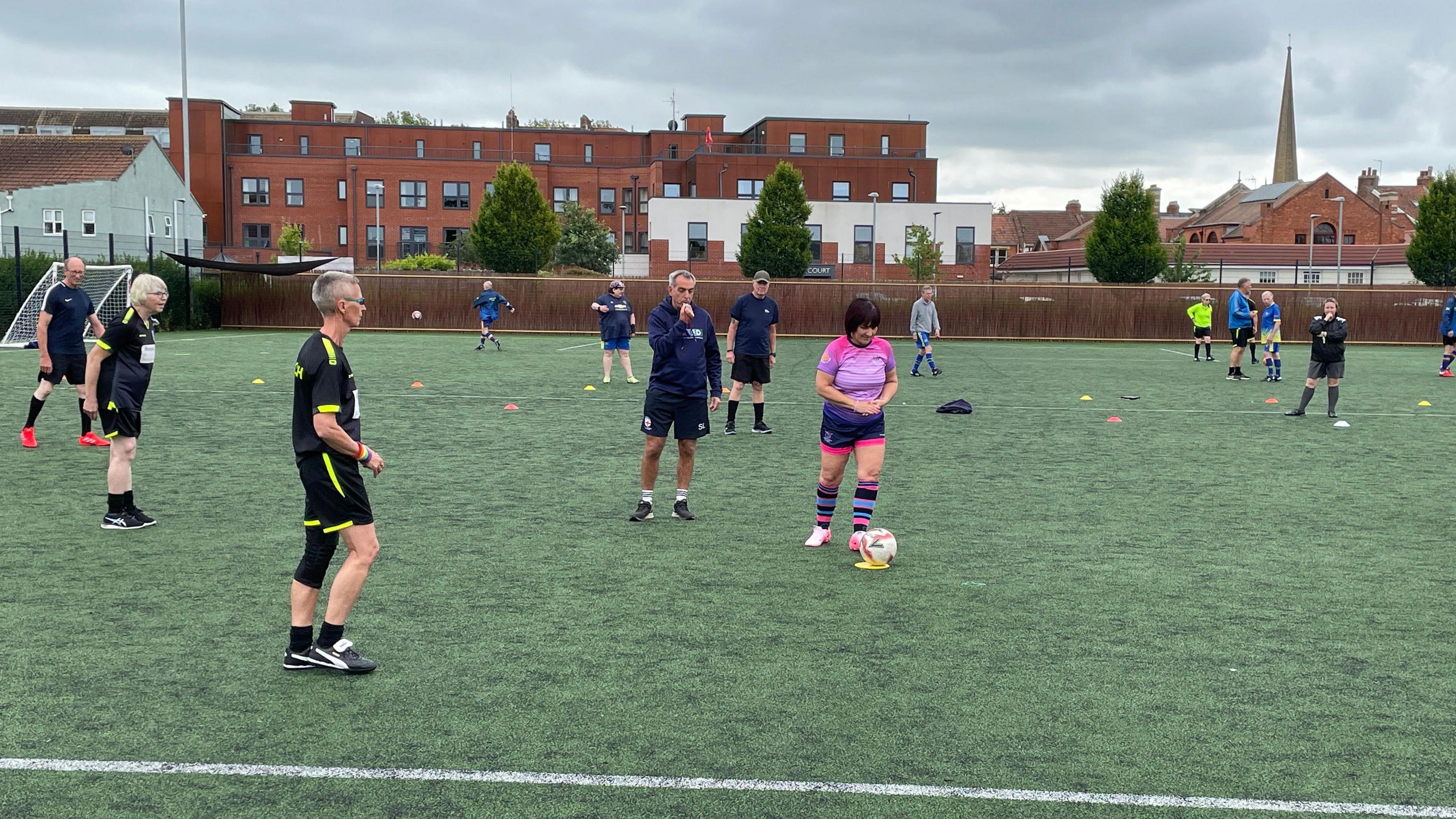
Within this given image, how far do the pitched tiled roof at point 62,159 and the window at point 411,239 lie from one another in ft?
65.3

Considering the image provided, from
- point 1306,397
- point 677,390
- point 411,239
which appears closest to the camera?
point 677,390

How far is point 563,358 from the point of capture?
27188 mm

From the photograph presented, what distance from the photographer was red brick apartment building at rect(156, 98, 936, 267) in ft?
230

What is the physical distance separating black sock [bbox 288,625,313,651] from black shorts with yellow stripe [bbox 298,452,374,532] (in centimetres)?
47

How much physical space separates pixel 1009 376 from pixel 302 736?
69.2 feet

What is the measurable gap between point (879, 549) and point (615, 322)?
12.9 meters

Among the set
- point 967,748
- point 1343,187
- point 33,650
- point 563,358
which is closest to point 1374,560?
point 967,748

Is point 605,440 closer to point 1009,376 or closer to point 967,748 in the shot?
point 967,748

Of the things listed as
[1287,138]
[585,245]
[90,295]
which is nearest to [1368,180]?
[1287,138]

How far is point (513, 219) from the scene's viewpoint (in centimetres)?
5941

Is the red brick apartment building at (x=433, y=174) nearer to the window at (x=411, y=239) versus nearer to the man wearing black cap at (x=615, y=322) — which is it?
the window at (x=411, y=239)

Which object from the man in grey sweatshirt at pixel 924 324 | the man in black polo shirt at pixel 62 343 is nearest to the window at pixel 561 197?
the man in grey sweatshirt at pixel 924 324

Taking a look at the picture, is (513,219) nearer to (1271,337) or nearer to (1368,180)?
(1271,337)

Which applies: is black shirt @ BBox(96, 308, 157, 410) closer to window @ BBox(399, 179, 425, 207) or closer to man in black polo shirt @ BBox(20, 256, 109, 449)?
man in black polo shirt @ BBox(20, 256, 109, 449)
